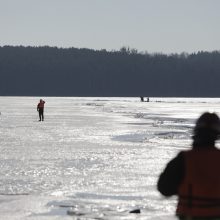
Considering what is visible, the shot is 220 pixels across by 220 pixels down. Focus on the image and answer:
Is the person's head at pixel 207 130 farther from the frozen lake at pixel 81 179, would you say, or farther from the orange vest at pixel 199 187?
the frozen lake at pixel 81 179

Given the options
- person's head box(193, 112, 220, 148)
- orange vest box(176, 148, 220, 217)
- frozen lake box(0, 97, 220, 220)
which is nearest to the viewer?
orange vest box(176, 148, 220, 217)

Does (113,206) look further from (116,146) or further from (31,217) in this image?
(116,146)

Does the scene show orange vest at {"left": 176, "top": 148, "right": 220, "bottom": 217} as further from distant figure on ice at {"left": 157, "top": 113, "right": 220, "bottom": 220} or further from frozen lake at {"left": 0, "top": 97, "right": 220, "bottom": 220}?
frozen lake at {"left": 0, "top": 97, "right": 220, "bottom": 220}

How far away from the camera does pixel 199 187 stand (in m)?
4.62

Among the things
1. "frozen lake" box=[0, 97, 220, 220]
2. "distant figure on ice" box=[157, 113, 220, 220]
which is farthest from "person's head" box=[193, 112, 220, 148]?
"frozen lake" box=[0, 97, 220, 220]

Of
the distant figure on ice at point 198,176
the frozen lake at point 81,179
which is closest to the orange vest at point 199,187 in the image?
the distant figure on ice at point 198,176

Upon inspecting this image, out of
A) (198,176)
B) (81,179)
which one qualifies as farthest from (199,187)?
(81,179)

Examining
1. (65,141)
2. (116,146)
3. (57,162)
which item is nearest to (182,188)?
(57,162)

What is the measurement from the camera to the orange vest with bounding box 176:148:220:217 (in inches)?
182

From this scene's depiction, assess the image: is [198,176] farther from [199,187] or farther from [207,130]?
[207,130]

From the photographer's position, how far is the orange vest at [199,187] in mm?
4617

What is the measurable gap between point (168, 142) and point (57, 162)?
996cm

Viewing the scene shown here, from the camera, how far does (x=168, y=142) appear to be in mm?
27281

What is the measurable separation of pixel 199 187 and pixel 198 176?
0.08m
